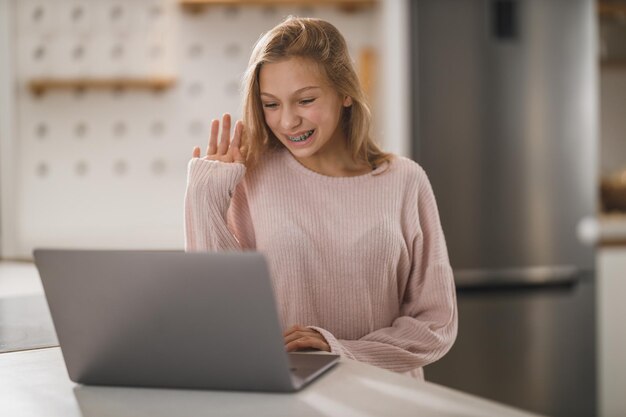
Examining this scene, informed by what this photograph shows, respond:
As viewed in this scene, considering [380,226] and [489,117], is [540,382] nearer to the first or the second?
[489,117]

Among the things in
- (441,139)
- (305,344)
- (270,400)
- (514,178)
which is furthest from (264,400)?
(514,178)

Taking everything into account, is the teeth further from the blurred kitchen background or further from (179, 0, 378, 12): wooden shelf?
(179, 0, 378, 12): wooden shelf

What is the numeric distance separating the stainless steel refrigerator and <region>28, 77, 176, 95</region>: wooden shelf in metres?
1.08

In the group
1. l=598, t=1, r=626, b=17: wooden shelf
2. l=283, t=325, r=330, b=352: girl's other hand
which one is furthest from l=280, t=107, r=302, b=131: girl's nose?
l=598, t=1, r=626, b=17: wooden shelf

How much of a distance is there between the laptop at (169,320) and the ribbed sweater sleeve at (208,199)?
451 millimetres

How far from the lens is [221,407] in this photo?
0.94 metres

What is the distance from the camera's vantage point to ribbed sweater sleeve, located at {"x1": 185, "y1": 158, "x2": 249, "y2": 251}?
58.2 inches

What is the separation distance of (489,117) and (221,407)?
240 centimetres

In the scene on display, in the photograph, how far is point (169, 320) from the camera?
3.23 ft

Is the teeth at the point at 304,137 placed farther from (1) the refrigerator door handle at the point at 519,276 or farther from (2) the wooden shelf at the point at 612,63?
(2) the wooden shelf at the point at 612,63

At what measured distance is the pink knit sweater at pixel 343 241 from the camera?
1491 mm

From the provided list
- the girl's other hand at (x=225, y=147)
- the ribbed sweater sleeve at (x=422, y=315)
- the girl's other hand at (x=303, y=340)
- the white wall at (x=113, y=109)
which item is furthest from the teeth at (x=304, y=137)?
the white wall at (x=113, y=109)

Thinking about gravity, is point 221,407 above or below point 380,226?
below

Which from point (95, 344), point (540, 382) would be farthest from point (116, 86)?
point (95, 344)
